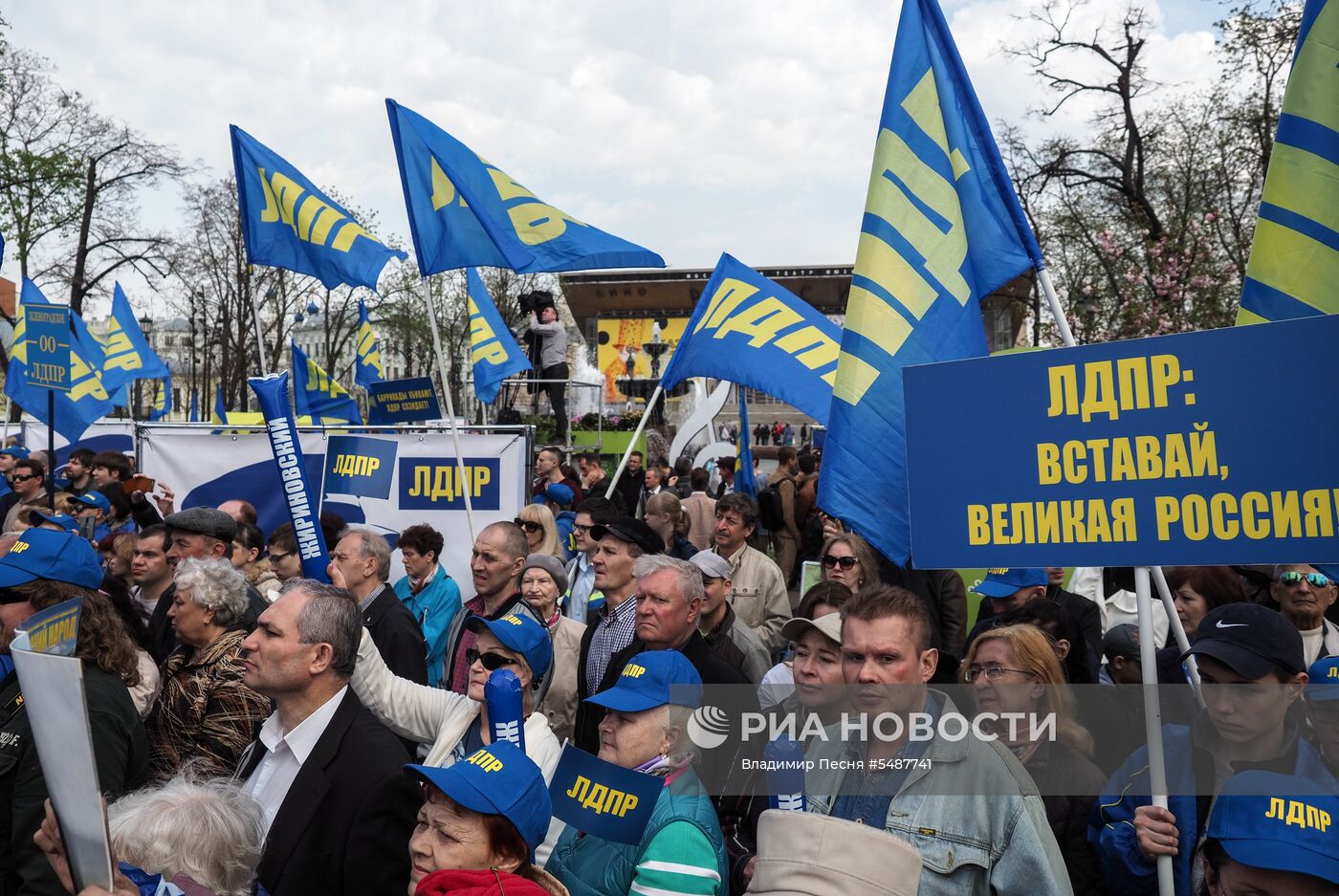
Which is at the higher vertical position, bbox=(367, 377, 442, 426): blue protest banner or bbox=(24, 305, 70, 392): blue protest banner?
bbox=(24, 305, 70, 392): blue protest banner

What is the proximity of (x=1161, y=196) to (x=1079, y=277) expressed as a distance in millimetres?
2700

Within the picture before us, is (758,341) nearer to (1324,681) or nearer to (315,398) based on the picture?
(1324,681)

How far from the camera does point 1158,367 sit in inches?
115

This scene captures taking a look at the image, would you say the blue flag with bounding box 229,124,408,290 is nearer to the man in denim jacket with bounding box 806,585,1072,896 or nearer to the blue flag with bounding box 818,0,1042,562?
the blue flag with bounding box 818,0,1042,562

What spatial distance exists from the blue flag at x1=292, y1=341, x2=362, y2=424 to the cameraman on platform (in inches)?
105

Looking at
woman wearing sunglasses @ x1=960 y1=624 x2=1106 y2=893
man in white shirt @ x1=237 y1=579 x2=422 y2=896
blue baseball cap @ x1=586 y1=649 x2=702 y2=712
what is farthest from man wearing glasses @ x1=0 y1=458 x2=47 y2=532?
woman wearing sunglasses @ x1=960 y1=624 x2=1106 y2=893

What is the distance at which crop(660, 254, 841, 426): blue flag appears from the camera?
7367mm

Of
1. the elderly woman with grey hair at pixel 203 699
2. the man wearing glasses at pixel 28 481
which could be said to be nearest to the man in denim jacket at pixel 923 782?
the elderly woman with grey hair at pixel 203 699

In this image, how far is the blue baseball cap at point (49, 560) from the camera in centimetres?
394

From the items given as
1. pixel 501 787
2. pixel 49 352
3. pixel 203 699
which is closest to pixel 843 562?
pixel 203 699

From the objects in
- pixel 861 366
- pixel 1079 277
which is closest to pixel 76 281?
pixel 1079 277

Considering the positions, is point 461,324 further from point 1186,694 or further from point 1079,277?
point 1186,694

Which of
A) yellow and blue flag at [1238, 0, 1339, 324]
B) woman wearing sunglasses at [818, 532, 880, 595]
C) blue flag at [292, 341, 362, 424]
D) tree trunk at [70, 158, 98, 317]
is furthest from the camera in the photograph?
tree trunk at [70, 158, 98, 317]

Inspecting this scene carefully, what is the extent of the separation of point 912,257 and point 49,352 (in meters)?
7.63
